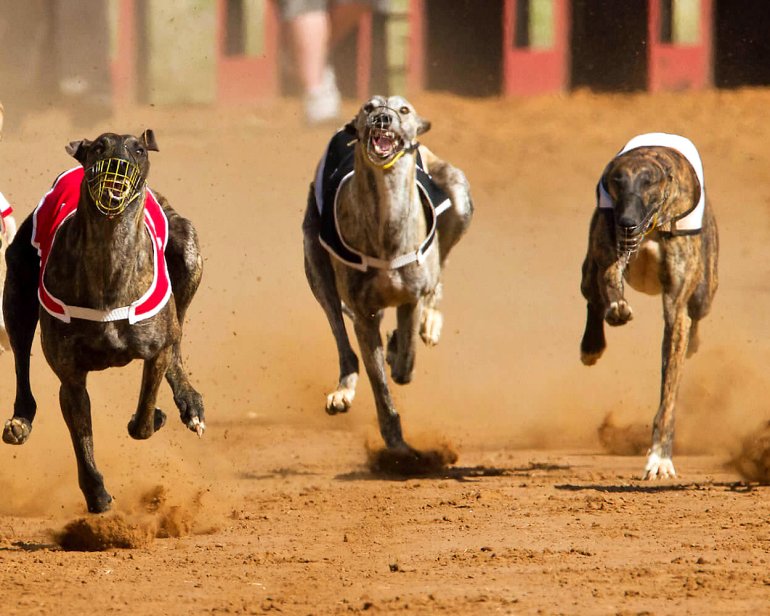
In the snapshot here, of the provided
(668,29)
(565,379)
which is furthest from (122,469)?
(668,29)

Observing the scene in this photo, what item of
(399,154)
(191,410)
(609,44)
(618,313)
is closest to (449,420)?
(618,313)

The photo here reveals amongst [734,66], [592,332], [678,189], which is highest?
[734,66]

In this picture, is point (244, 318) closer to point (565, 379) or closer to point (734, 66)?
point (565, 379)

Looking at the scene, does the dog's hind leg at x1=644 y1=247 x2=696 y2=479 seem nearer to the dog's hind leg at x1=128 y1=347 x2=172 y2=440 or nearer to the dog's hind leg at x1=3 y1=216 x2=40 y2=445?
the dog's hind leg at x1=128 y1=347 x2=172 y2=440

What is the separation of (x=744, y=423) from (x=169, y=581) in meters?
4.95

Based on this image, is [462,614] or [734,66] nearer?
[462,614]

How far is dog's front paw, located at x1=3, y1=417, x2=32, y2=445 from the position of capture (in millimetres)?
7043

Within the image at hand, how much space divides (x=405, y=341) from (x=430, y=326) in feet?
0.60

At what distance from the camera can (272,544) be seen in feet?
24.1

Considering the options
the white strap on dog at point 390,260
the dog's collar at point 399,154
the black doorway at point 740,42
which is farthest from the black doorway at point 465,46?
the dog's collar at point 399,154

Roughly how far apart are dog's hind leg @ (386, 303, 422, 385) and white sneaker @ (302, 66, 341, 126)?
34.9 ft

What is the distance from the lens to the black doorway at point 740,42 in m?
20.6

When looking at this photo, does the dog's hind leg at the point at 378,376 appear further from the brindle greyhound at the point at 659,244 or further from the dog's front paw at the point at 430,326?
the brindle greyhound at the point at 659,244

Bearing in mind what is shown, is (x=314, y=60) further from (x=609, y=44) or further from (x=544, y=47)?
(x=609, y=44)
